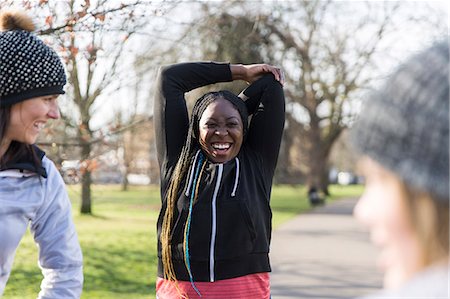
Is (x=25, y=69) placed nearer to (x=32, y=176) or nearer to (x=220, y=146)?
(x=32, y=176)

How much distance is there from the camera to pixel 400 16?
86.8ft

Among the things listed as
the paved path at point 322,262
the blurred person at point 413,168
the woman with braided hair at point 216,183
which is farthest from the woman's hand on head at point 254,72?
the paved path at point 322,262

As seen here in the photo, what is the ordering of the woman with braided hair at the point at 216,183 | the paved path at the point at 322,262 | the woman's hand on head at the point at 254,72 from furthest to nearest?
the paved path at the point at 322,262 < the woman's hand on head at the point at 254,72 < the woman with braided hair at the point at 216,183

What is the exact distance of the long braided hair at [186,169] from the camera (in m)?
2.96

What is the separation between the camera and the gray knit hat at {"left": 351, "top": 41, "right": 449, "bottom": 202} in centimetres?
111

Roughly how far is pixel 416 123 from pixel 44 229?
1366mm

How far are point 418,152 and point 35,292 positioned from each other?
775 centimetres

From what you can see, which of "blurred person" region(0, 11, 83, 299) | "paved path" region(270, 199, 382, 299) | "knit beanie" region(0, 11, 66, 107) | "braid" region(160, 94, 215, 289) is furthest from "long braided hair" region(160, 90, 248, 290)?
"paved path" region(270, 199, 382, 299)

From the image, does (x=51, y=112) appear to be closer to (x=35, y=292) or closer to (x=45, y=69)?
(x=45, y=69)

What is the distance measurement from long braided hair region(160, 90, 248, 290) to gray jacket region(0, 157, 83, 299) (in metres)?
0.84

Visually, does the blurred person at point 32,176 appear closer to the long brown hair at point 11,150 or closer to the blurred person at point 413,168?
the long brown hair at point 11,150

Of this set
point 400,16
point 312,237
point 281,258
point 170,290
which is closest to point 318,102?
point 400,16

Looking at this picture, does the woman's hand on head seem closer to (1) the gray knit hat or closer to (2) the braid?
(2) the braid

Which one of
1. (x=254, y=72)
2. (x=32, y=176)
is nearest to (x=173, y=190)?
(x=254, y=72)
